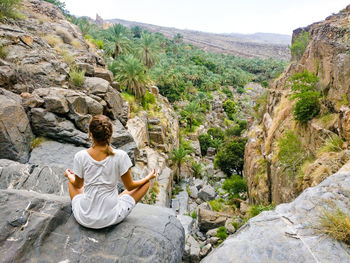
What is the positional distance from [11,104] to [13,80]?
7.44ft

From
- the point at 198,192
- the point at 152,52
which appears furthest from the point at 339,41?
the point at 152,52

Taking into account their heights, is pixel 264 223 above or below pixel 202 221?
above

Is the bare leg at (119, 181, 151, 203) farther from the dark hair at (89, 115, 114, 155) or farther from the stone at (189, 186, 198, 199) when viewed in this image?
the stone at (189, 186, 198, 199)

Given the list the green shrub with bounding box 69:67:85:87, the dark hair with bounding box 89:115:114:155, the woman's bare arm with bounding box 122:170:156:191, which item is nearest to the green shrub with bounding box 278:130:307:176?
the woman's bare arm with bounding box 122:170:156:191

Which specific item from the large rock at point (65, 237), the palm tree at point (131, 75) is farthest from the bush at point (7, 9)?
the large rock at point (65, 237)

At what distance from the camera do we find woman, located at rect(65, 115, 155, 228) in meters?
2.88

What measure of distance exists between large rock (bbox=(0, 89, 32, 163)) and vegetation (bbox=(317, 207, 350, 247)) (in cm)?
871

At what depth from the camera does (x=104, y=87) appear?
1318 cm

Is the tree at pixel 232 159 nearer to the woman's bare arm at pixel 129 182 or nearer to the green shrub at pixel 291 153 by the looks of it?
the green shrub at pixel 291 153

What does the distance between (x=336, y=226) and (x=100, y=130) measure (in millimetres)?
3952

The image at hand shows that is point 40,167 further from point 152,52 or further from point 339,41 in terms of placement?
point 152,52

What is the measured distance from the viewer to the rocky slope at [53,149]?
2906mm

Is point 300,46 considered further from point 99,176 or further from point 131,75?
point 99,176

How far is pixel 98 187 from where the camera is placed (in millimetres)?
2959
